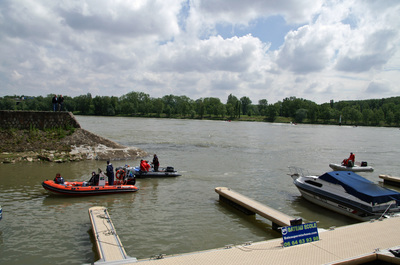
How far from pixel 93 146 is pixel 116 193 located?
12.4 m

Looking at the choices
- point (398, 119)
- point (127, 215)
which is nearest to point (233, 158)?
point (127, 215)

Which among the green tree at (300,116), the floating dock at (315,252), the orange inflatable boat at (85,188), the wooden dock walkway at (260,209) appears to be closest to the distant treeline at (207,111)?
the green tree at (300,116)

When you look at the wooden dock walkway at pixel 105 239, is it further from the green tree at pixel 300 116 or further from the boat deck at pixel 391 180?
the green tree at pixel 300 116

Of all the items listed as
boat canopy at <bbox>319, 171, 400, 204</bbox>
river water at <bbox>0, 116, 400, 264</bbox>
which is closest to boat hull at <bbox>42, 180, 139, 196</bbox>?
river water at <bbox>0, 116, 400, 264</bbox>

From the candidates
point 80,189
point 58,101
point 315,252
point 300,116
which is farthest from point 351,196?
point 300,116

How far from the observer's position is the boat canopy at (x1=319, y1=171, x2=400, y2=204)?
12961 millimetres

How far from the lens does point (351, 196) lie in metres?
13.7

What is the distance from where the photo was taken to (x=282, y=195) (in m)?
17.4

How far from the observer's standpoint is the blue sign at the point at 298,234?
28.2 ft

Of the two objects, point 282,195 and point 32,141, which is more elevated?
point 32,141

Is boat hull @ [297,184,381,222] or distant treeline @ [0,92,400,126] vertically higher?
distant treeline @ [0,92,400,126]

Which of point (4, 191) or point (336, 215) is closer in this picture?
point (336, 215)

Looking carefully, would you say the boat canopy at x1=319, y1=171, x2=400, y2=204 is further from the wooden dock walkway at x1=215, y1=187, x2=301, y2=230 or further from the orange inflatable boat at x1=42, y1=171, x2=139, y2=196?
the orange inflatable boat at x1=42, y1=171, x2=139, y2=196

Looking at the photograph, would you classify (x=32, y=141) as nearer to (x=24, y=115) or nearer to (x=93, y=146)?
(x=24, y=115)
